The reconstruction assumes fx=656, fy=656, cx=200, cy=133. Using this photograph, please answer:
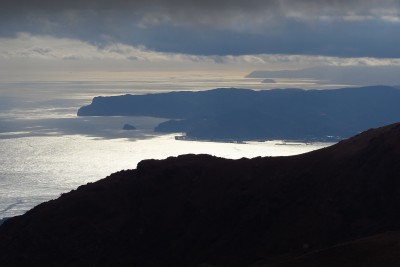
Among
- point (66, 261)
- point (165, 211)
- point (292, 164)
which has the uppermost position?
point (292, 164)

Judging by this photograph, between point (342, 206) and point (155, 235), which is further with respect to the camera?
point (155, 235)

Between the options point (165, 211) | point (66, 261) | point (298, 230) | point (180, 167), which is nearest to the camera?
point (298, 230)

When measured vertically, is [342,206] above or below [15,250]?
above

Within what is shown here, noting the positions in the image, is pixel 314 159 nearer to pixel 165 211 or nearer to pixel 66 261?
pixel 165 211

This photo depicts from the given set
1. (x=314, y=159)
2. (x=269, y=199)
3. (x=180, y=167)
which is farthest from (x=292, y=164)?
(x=180, y=167)

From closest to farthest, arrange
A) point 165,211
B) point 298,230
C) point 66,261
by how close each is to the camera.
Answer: point 298,230
point 66,261
point 165,211

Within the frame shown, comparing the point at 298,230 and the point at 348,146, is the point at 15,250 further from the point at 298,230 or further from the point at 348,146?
the point at 348,146

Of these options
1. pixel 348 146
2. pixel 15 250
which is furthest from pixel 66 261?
pixel 348 146
